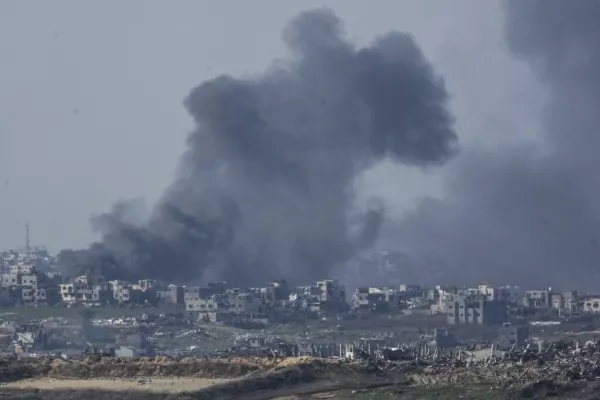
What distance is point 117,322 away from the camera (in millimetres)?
87625

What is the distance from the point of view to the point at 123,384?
4628 centimetres

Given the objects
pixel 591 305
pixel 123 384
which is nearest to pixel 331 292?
pixel 591 305

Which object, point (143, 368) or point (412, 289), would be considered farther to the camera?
point (412, 289)

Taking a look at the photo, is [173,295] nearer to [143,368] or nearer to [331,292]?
[331,292]

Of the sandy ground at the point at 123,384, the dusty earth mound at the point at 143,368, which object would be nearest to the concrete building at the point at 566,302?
the dusty earth mound at the point at 143,368

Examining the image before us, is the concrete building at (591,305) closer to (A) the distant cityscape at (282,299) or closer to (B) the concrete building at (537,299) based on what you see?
(A) the distant cityscape at (282,299)

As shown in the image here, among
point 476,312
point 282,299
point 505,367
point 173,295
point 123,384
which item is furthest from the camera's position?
point 282,299

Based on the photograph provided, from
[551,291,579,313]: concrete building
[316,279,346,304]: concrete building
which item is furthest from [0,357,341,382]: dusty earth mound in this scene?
[316,279,346,304]: concrete building

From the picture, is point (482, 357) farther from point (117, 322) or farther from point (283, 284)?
point (283, 284)

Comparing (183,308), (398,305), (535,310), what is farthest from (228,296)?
(535,310)

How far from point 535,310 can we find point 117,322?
843 inches

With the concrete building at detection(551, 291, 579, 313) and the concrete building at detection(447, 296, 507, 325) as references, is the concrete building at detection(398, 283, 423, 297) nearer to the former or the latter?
the concrete building at detection(551, 291, 579, 313)

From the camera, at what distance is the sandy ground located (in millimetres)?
45125

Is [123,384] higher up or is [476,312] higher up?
[476,312]
